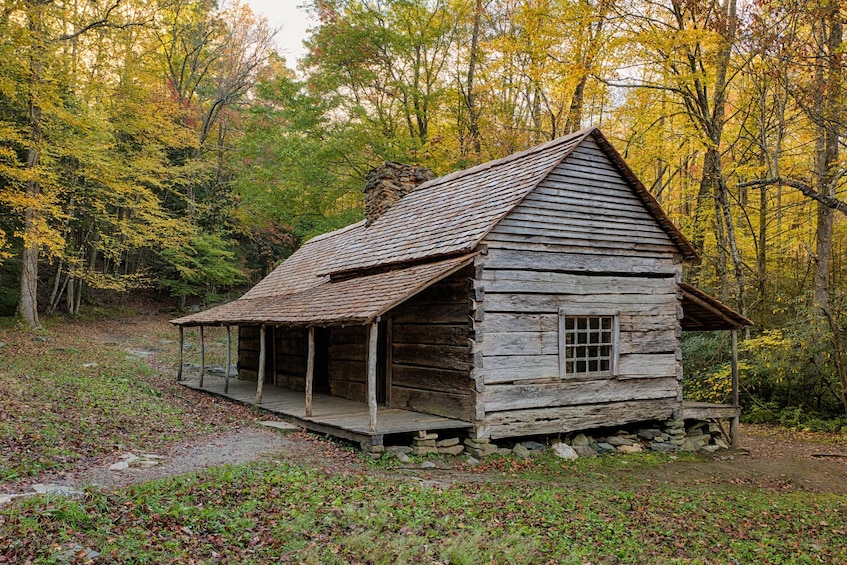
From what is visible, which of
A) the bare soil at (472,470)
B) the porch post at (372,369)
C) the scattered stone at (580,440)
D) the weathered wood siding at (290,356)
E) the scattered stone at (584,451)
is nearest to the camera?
the bare soil at (472,470)

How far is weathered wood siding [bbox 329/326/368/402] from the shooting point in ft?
43.1

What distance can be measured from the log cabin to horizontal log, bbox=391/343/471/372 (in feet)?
0.11

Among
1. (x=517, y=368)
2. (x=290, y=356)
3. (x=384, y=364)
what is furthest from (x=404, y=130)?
(x=517, y=368)

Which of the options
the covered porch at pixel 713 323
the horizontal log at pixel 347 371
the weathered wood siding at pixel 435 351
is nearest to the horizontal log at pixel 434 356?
the weathered wood siding at pixel 435 351

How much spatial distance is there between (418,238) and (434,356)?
2.75 meters

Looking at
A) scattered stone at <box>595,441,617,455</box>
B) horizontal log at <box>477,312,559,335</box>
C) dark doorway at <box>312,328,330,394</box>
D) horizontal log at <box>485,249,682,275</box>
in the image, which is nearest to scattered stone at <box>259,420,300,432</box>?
dark doorway at <box>312,328,330,394</box>

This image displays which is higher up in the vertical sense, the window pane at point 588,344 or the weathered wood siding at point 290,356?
the window pane at point 588,344

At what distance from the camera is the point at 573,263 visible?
11.3m

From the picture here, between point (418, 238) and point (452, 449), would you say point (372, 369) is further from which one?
point (418, 238)

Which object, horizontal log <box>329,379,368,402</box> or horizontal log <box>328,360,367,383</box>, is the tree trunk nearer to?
horizontal log <box>328,360,367,383</box>

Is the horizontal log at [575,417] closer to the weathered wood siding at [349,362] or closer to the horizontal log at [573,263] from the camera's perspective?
the horizontal log at [573,263]

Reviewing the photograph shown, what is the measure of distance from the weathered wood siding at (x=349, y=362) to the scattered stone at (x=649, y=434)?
5892 mm

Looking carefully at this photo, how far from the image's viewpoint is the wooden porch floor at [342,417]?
387 inches

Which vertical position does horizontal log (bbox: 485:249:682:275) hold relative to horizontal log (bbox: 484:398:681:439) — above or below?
above
